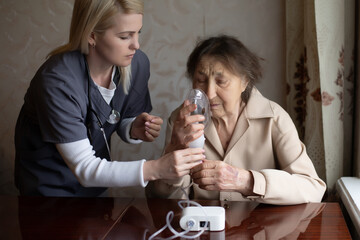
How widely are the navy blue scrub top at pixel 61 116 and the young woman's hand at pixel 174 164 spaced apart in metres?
0.28

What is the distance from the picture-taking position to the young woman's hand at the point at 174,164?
1.39 meters

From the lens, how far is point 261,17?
2324mm

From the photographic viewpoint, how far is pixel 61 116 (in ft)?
4.97

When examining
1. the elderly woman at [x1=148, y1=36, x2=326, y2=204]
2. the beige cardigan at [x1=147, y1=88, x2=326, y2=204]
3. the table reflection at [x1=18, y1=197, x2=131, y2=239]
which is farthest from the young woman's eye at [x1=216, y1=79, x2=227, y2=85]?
the table reflection at [x1=18, y1=197, x2=131, y2=239]

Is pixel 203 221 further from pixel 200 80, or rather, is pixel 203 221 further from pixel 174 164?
pixel 200 80

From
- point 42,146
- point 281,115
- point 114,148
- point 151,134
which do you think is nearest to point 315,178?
point 281,115

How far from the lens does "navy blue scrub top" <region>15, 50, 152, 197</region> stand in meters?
1.52

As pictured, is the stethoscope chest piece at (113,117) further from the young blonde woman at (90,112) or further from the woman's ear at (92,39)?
the woman's ear at (92,39)

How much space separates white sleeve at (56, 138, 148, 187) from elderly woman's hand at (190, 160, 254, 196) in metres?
0.20

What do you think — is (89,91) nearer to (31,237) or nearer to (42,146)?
(42,146)

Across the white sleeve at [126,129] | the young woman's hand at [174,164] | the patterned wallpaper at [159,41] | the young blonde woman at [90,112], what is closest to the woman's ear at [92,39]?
the young blonde woman at [90,112]

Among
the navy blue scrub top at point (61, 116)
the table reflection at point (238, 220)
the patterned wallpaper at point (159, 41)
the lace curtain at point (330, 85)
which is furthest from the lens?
the patterned wallpaper at point (159, 41)

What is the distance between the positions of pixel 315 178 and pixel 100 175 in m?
0.76

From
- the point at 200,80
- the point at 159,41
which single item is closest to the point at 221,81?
the point at 200,80
